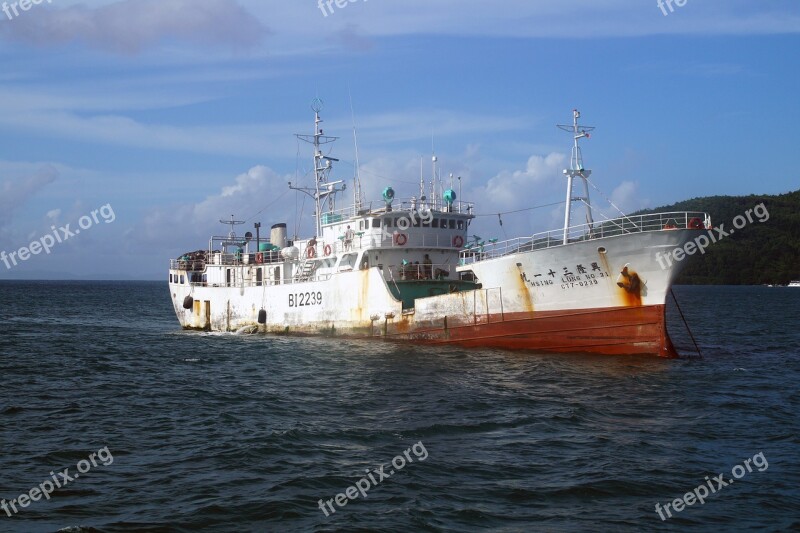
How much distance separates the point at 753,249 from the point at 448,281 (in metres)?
158

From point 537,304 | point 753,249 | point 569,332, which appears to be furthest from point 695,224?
point 753,249

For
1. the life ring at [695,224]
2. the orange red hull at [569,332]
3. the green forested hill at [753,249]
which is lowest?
the orange red hull at [569,332]

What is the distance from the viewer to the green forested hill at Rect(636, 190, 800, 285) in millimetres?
161500

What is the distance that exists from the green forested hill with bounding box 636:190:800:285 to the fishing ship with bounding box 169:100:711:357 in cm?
14681

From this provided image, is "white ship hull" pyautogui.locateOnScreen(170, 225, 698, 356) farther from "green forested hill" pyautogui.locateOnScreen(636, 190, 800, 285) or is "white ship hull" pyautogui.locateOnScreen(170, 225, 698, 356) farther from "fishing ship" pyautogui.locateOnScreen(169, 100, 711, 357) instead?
"green forested hill" pyautogui.locateOnScreen(636, 190, 800, 285)

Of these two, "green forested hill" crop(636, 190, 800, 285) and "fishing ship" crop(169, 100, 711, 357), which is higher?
"green forested hill" crop(636, 190, 800, 285)

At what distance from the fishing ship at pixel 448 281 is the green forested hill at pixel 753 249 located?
147 metres

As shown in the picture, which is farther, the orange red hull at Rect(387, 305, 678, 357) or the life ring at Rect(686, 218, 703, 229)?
the orange red hull at Rect(387, 305, 678, 357)

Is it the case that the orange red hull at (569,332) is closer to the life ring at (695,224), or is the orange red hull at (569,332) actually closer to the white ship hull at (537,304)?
the white ship hull at (537,304)

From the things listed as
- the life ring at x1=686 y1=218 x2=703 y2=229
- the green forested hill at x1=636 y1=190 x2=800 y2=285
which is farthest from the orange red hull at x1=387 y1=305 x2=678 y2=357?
the green forested hill at x1=636 y1=190 x2=800 y2=285

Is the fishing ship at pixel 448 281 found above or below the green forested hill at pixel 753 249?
below

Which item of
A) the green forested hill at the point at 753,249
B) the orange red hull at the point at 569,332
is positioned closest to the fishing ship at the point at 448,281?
the orange red hull at the point at 569,332

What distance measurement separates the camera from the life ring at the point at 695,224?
2322cm

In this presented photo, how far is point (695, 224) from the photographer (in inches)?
917
